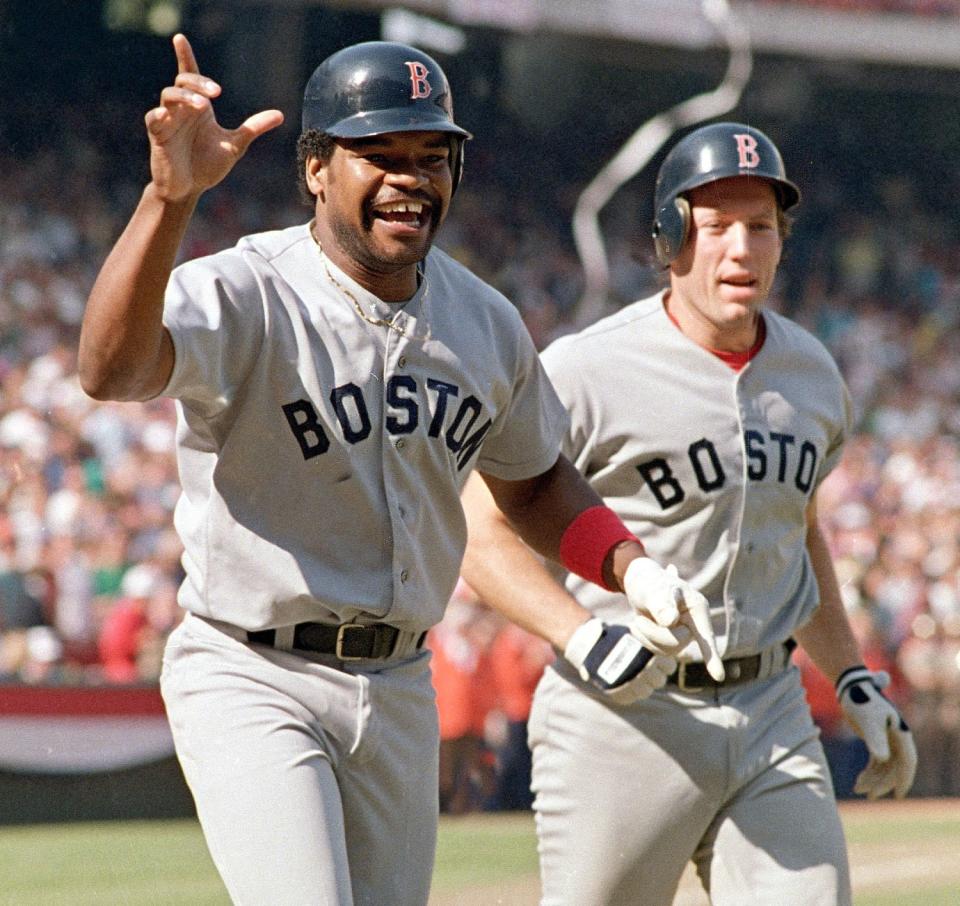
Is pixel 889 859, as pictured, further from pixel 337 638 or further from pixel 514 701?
pixel 337 638

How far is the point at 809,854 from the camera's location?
10.9 feet

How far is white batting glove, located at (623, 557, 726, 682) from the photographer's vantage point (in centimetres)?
292

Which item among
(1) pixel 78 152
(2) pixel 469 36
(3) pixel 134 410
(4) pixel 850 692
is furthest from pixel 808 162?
(4) pixel 850 692

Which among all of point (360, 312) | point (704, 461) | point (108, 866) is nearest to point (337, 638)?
point (360, 312)

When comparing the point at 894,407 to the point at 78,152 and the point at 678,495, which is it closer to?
the point at 78,152

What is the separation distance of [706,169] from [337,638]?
4.64 feet

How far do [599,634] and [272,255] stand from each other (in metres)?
0.96

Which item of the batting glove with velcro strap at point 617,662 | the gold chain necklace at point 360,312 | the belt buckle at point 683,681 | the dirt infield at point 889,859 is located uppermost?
the gold chain necklace at point 360,312

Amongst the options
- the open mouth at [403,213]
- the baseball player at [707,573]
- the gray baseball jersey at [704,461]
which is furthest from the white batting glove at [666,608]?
the open mouth at [403,213]

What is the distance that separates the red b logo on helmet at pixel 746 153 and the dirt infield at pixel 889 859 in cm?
409

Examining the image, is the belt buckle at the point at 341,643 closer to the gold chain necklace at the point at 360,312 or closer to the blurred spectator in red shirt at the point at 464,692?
the gold chain necklace at the point at 360,312

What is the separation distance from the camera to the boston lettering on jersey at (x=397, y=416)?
275 centimetres

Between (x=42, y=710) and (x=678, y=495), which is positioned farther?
(x=42, y=710)

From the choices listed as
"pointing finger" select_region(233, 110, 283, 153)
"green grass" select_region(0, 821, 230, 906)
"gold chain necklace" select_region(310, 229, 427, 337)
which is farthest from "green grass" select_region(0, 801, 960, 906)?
"pointing finger" select_region(233, 110, 283, 153)
